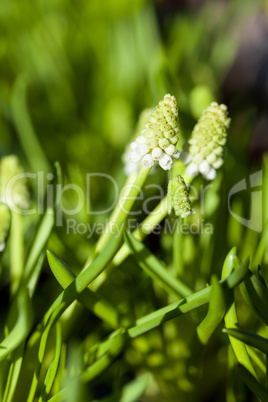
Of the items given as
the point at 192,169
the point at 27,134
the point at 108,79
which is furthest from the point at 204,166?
the point at 108,79

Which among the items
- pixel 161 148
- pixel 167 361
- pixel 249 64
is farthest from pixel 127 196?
pixel 249 64

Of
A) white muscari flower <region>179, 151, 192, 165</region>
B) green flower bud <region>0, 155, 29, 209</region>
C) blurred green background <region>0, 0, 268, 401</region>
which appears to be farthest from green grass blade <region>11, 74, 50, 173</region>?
white muscari flower <region>179, 151, 192, 165</region>

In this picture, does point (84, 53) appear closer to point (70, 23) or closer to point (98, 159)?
point (70, 23)

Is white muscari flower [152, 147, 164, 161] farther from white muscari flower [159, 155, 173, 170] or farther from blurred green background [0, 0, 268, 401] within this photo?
blurred green background [0, 0, 268, 401]

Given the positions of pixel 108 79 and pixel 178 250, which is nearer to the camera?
pixel 178 250

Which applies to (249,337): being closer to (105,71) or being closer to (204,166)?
(204,166)
